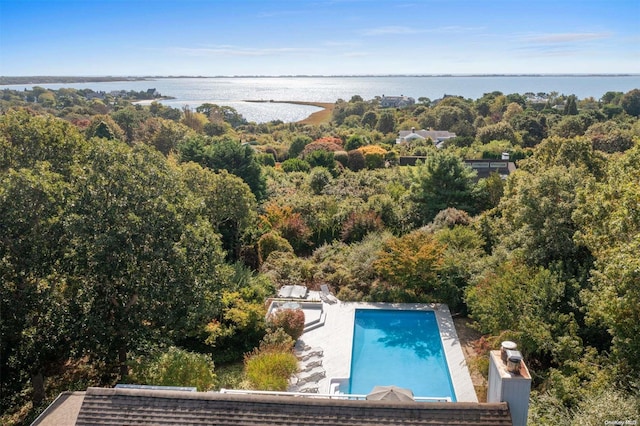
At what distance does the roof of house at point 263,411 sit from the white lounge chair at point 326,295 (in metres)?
10.4

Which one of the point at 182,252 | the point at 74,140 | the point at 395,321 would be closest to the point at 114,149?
the point at 182,252

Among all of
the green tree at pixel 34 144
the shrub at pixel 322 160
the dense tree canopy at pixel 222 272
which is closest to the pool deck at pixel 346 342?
the dense tree canopy at pixel 222 272

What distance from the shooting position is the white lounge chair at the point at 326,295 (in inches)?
680

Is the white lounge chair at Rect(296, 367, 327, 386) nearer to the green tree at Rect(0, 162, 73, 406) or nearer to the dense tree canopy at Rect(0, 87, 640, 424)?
the dense tree canopy at Rect(0, 87, 640, 424)

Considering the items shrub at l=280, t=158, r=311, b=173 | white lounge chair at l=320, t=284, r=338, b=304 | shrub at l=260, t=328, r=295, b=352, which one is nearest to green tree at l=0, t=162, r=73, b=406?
shrub at l=260, t=328, r=295, b=352

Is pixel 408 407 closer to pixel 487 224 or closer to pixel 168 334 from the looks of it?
pixel 168 334

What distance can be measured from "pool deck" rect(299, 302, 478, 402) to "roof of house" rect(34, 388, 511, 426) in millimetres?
5376

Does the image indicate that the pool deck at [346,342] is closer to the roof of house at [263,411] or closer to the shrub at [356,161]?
the roof of house at [263,411]

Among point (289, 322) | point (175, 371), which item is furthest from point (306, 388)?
point (175, 371)

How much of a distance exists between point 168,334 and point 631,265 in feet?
36.1

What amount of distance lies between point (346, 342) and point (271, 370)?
137 inches

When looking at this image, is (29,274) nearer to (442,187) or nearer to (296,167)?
(442,187)

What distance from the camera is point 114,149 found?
12.0 meters

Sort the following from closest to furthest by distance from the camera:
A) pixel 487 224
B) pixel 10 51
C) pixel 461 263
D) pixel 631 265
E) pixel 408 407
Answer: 1. pixel 408 407
2. pixel 631 265
3. pixel 10 51
4. pixel 461 263
5. pixel 487 224
